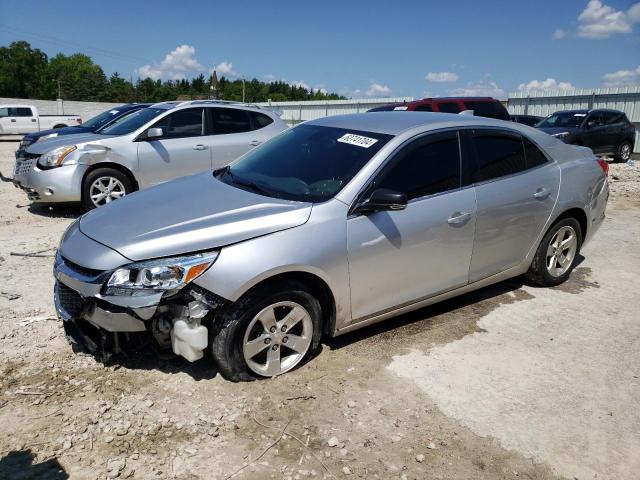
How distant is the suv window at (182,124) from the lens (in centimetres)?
780

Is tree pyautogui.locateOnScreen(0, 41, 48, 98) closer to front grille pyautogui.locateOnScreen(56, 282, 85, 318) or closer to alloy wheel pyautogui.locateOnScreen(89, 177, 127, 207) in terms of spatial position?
alloy wheel pyautogui.locateOnScreen(89, 177, 127, 207)

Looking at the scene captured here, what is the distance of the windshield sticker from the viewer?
3749 mm

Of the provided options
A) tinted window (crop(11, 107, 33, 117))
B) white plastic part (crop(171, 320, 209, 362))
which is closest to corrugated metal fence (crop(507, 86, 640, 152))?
white plastic part (crop(171, 320, 209, 362))

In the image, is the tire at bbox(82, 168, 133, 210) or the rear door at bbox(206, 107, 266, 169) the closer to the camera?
the tire at bbox(82, 168, 133, 210)

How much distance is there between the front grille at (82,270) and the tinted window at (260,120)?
5.71m

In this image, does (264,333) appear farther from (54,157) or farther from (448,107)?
(448,107)

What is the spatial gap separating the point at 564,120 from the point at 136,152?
1291 cm

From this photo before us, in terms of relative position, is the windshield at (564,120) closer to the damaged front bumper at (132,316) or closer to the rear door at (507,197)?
the rear door at (507,197)

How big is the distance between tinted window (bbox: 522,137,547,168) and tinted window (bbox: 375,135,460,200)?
0.90 m

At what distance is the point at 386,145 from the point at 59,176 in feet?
18.0

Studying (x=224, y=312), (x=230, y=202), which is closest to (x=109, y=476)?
(x=224, y=312)

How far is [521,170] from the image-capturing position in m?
4.44

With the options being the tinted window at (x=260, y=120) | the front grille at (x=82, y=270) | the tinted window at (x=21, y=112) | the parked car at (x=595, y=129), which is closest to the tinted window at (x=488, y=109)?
the parked car at (x=595, y=129)

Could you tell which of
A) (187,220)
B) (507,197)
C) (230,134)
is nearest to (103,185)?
(230,134)
